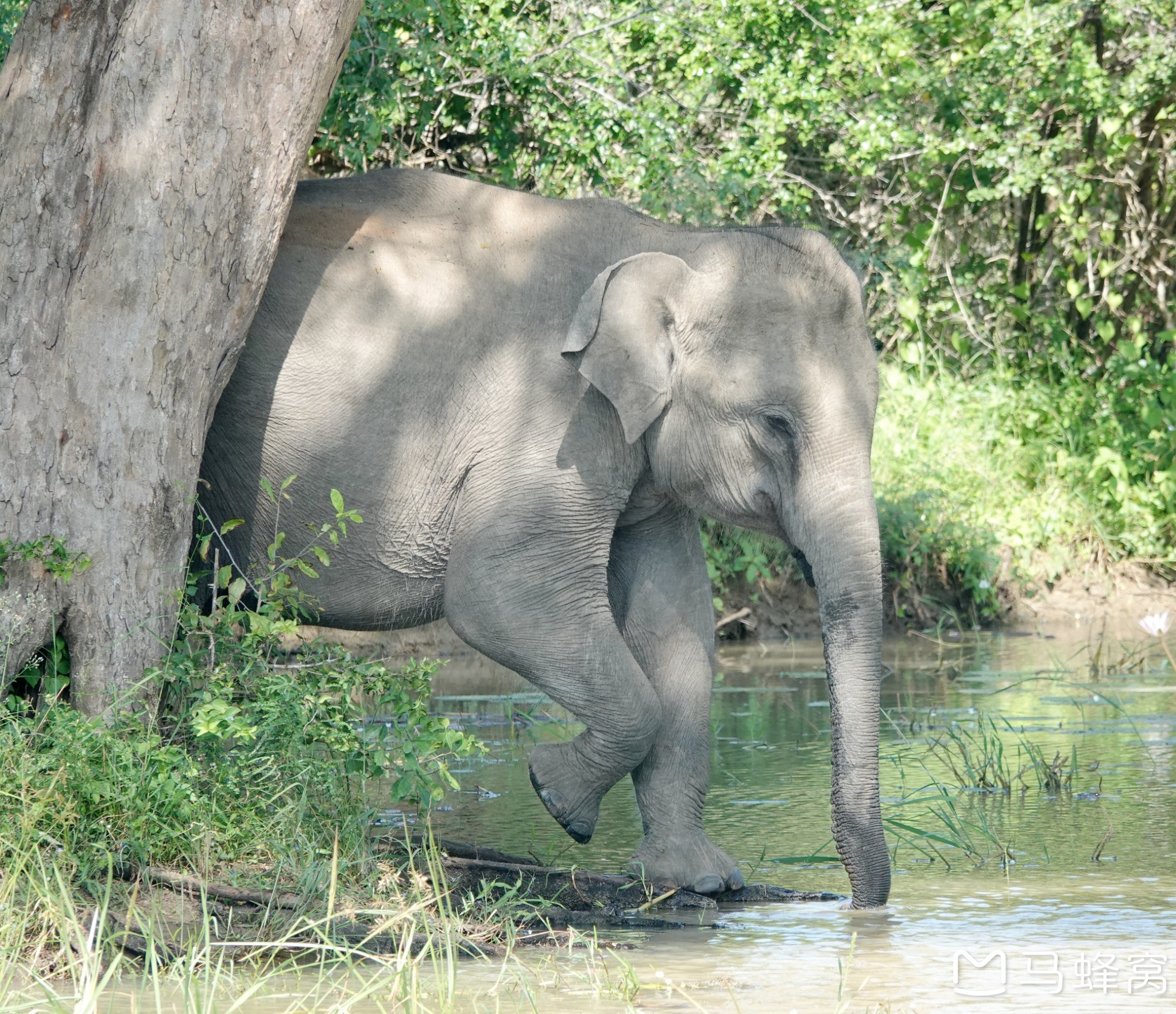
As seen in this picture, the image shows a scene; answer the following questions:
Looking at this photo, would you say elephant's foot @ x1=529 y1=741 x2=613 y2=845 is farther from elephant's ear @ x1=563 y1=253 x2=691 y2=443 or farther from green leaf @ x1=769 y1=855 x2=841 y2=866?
elephant's ear @ x1=563 y1=253 x2=691 y2=443

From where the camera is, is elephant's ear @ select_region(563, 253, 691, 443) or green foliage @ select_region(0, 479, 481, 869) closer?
green foliage @ select_region(0, 479, 481, 869)

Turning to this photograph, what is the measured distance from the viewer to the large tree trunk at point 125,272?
5.00m

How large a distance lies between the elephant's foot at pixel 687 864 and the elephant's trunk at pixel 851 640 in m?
0.46

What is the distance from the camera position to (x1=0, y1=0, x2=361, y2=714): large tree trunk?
5000mm

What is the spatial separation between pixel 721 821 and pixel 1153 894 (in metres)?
1.74

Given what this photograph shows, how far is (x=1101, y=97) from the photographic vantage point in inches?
515

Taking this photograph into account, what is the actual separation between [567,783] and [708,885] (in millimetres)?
562

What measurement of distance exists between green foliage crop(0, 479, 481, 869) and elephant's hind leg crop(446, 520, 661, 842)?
0.42 m

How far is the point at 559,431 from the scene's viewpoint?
18.7 feet

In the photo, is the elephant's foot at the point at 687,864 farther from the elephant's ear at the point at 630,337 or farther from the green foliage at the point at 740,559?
the green foliage at the point at 740,559

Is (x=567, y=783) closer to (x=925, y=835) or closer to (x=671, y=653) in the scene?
(x=671, y=653)

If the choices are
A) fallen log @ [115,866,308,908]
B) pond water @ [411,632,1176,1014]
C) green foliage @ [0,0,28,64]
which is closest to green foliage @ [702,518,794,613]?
pond water @ [411,632,1176,1014]

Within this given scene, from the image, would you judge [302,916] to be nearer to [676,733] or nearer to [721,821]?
[676,733]

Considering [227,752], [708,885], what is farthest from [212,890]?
[708,885]
